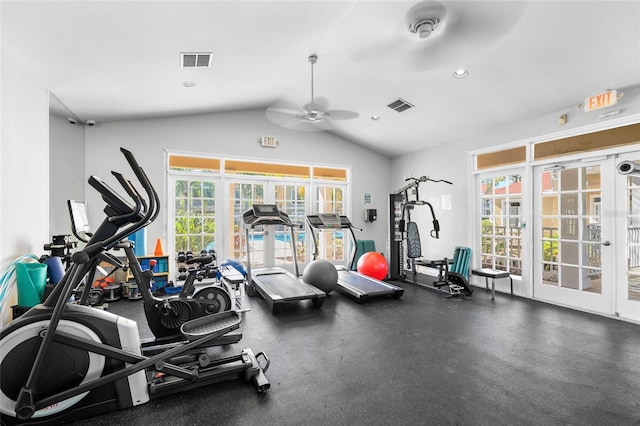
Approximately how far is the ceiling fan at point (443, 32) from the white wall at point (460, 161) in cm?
186

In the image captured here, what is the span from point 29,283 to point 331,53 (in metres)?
4.19

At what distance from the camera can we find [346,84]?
488cm

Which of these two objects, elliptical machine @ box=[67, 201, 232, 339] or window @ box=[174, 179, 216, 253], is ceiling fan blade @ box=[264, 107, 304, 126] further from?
window @ box=[174, 179, 216, 253]

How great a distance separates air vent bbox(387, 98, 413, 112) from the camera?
16.8 ft

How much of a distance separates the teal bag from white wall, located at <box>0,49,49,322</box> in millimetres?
145

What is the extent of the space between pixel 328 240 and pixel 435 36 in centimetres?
531

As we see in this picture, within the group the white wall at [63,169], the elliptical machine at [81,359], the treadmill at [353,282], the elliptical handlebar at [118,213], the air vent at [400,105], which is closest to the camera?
the elliptical machine at [81,359]

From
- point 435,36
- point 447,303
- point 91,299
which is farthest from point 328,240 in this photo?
point 435,36

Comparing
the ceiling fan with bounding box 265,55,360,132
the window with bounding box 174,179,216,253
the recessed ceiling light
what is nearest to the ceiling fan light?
the ceiling fan with bounding box 265,55,360,132

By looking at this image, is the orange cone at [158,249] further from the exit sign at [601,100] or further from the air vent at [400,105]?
the exit sign at [601,100]

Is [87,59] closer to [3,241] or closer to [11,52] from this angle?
[11,52]

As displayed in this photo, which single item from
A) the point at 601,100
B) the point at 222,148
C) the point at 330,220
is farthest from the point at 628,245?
the point at 222,148

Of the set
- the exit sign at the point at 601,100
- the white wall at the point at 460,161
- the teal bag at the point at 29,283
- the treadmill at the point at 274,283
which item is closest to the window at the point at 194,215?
the treadmill at the point at 274,283

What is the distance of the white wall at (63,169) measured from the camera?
12.4 feet
